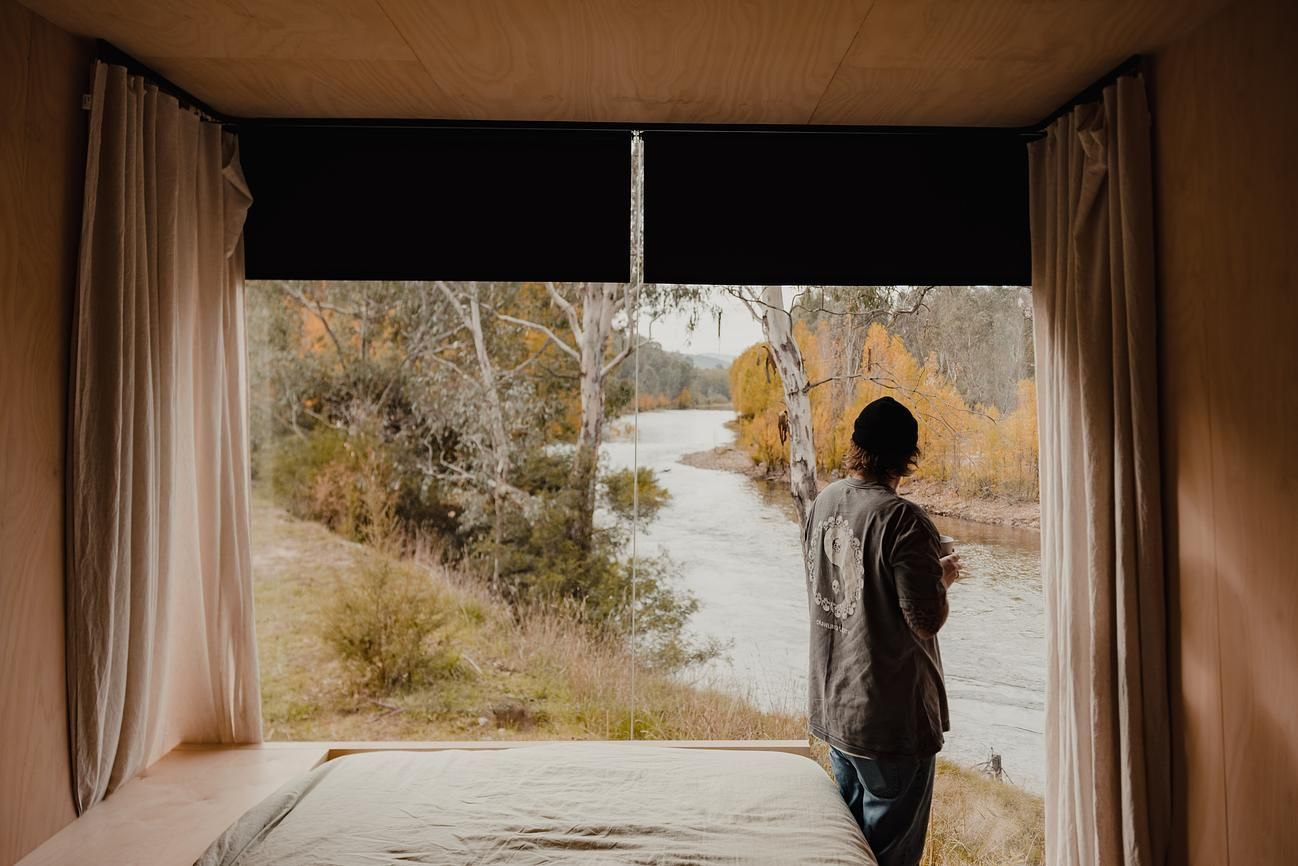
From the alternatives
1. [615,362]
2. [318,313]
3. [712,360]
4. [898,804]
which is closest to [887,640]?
[898,804]

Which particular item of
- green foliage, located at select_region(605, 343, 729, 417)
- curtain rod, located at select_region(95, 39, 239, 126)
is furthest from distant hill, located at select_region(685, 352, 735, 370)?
curtain rod, located at select_region(95, 39, 239, 126)

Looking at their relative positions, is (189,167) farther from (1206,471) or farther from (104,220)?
(1206,471)

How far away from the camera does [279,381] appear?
11.5 feet

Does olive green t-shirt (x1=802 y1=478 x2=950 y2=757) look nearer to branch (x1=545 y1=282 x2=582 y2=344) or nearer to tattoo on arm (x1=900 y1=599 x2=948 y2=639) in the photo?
tattoo on arm (x1=900 y1=599 x2=948 y2=639)

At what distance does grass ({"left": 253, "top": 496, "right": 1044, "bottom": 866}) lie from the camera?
126 inches

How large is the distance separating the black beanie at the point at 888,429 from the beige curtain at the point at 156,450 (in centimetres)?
185

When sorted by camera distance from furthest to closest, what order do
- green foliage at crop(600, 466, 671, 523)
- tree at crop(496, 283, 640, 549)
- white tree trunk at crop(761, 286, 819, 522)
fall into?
1. tree at crop(496, 283, 640, 549)
2. green foliage at crop(600, 466, 671, 523)
3. white tree trunk at crop(761, 286, 819, 522)

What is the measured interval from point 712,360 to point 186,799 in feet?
7.21

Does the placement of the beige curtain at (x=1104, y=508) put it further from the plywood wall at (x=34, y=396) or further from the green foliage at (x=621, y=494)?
the plywood wall at (x=34, y=396)

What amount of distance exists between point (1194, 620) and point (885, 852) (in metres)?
0.94

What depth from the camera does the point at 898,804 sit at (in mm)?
1890

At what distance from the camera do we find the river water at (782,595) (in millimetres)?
2854

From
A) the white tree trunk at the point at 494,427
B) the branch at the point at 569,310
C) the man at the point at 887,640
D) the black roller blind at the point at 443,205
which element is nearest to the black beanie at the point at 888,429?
the man at the point at 887,640

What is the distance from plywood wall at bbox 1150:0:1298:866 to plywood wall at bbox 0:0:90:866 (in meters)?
2.70
